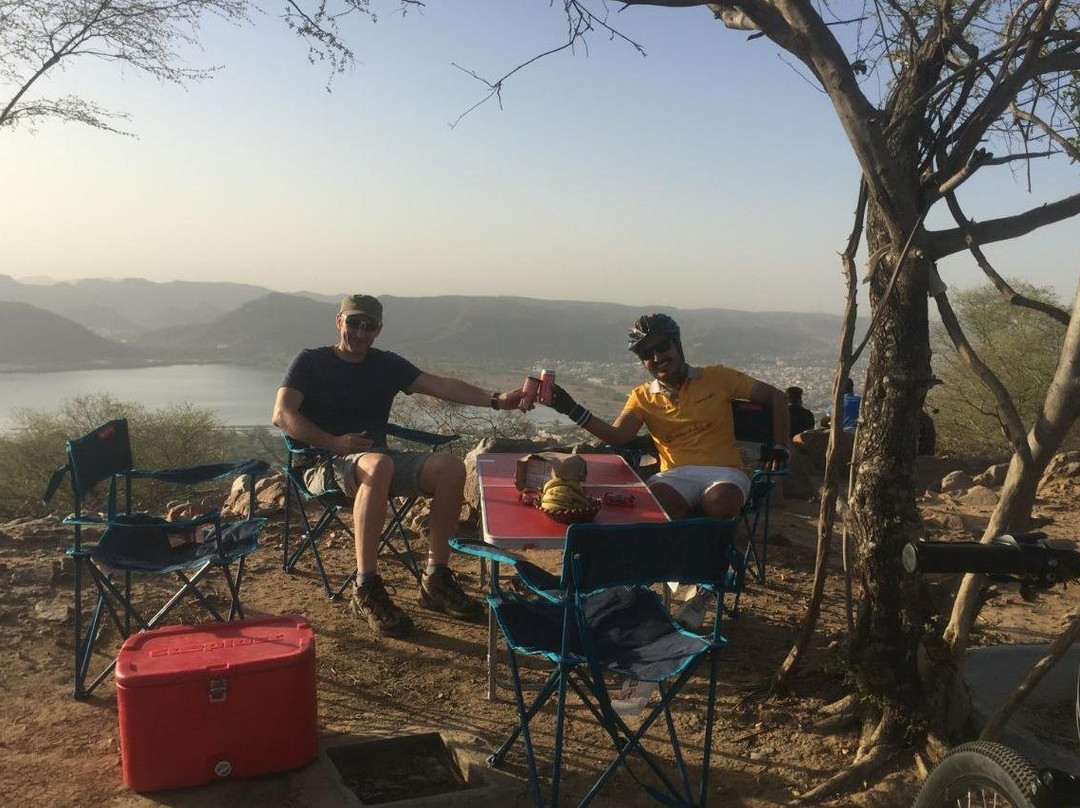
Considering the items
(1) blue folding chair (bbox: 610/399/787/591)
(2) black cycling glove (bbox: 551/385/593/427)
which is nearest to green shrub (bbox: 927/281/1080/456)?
(1) blue folding chair (bbox: 610/399/787/591)

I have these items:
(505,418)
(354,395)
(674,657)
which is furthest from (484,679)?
(505,418)

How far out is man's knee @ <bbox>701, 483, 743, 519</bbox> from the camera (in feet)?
12.8

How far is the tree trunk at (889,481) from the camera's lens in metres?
2.65

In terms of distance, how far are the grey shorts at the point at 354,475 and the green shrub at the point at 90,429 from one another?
738 cm

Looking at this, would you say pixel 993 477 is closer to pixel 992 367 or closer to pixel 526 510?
pixel 992 367

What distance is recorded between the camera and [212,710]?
258cm

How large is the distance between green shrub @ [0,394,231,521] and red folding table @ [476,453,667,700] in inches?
325

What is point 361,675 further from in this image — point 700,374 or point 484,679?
point 700,374

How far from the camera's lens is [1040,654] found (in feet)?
10.5

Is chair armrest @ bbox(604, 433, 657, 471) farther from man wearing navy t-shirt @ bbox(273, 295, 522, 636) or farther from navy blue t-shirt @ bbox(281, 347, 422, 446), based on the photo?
navy blue t-shirt @ bbox(281, 347, 422, 446)

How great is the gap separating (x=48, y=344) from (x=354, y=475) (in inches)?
2171

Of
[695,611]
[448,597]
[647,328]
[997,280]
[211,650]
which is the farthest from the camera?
[448,597]

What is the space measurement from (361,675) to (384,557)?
1.65m

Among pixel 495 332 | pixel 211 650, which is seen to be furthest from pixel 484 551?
pixel 495 332
